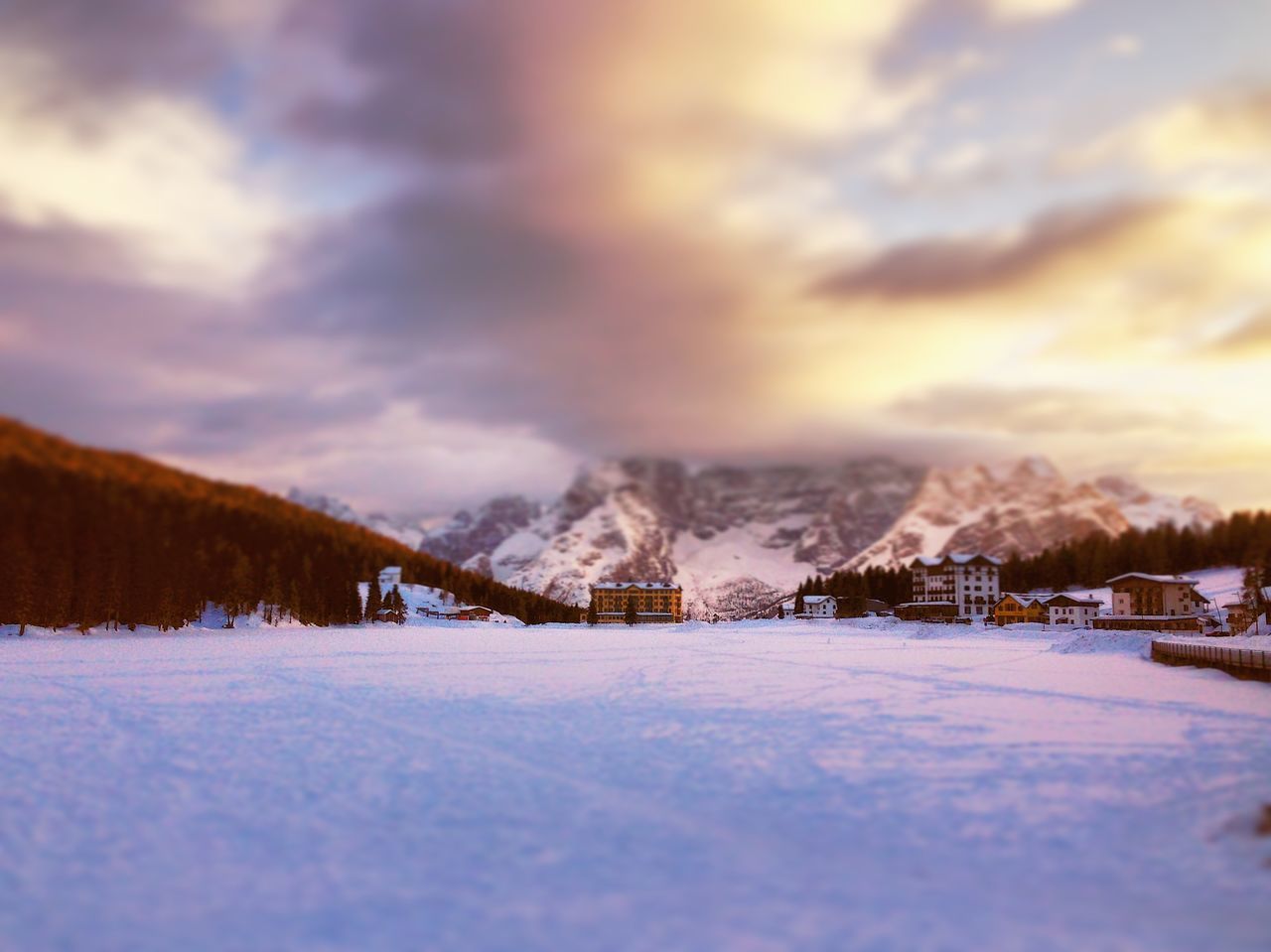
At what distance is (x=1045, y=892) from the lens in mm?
14477

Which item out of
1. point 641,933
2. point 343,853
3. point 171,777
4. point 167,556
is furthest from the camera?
point 167,556

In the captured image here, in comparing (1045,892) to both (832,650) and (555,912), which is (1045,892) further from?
(832,650)

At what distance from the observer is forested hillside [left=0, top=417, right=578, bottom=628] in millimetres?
109250

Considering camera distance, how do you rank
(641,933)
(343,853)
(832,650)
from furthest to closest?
1. (832,650)
2. (343,853)
3. (641,933)

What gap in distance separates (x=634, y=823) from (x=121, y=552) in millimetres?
120038

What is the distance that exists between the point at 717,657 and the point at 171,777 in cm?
4868

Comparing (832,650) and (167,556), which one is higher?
(167,556)

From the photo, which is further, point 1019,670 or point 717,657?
point 717,657

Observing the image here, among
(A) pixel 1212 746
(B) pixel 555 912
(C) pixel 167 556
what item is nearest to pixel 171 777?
(B) pixel 555 912

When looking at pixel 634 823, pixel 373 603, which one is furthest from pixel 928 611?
pixel 634 823

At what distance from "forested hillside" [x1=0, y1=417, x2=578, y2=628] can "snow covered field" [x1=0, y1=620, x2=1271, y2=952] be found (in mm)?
85813

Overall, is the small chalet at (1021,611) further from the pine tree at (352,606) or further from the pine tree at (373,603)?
the pine tree at (373,603)

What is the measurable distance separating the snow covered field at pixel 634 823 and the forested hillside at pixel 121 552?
282 feet

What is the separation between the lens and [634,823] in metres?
18.4
